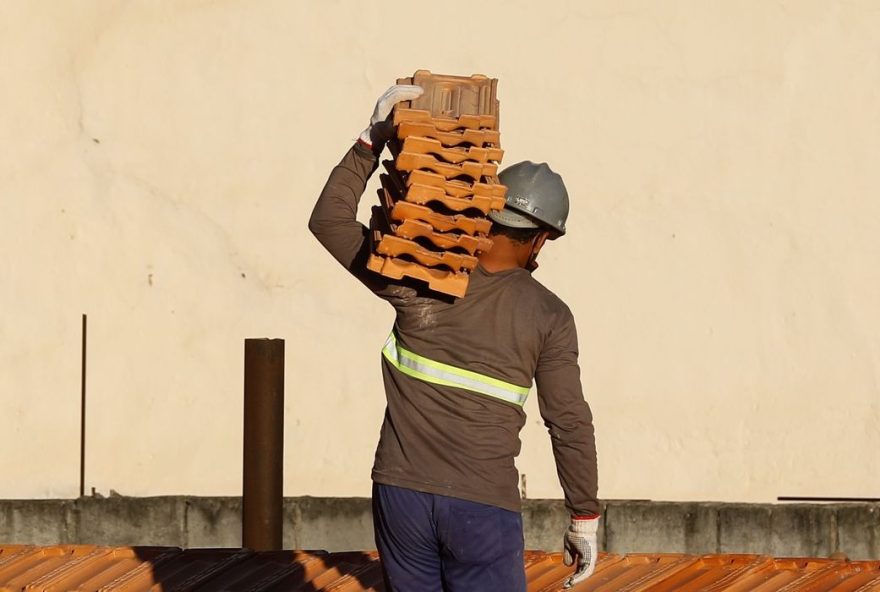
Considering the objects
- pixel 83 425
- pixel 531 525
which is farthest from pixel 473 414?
pixel 83 425

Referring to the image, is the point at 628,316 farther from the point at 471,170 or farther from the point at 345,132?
the point at 471,170

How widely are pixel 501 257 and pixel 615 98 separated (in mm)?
8967

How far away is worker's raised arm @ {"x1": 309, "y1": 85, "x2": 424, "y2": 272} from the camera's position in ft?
19.3

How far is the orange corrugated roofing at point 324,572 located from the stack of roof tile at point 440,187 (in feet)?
9.34

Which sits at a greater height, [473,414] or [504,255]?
[504,255]

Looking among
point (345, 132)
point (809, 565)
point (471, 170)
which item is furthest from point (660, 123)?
point (471, 170)

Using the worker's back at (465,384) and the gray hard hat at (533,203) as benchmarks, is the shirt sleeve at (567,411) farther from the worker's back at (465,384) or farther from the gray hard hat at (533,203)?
the gray hard hat at (533,203)

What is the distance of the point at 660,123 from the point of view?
14.6 m

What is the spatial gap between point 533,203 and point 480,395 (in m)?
0.63

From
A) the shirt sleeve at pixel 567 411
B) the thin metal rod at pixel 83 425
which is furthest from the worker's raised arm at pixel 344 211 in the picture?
the thin metal rod at pixel 83 425

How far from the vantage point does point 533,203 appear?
5.80 metres

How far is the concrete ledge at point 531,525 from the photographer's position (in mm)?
11961

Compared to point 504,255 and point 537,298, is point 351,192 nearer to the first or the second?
point 504,255

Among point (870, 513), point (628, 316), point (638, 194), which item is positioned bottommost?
point (870, 513)
